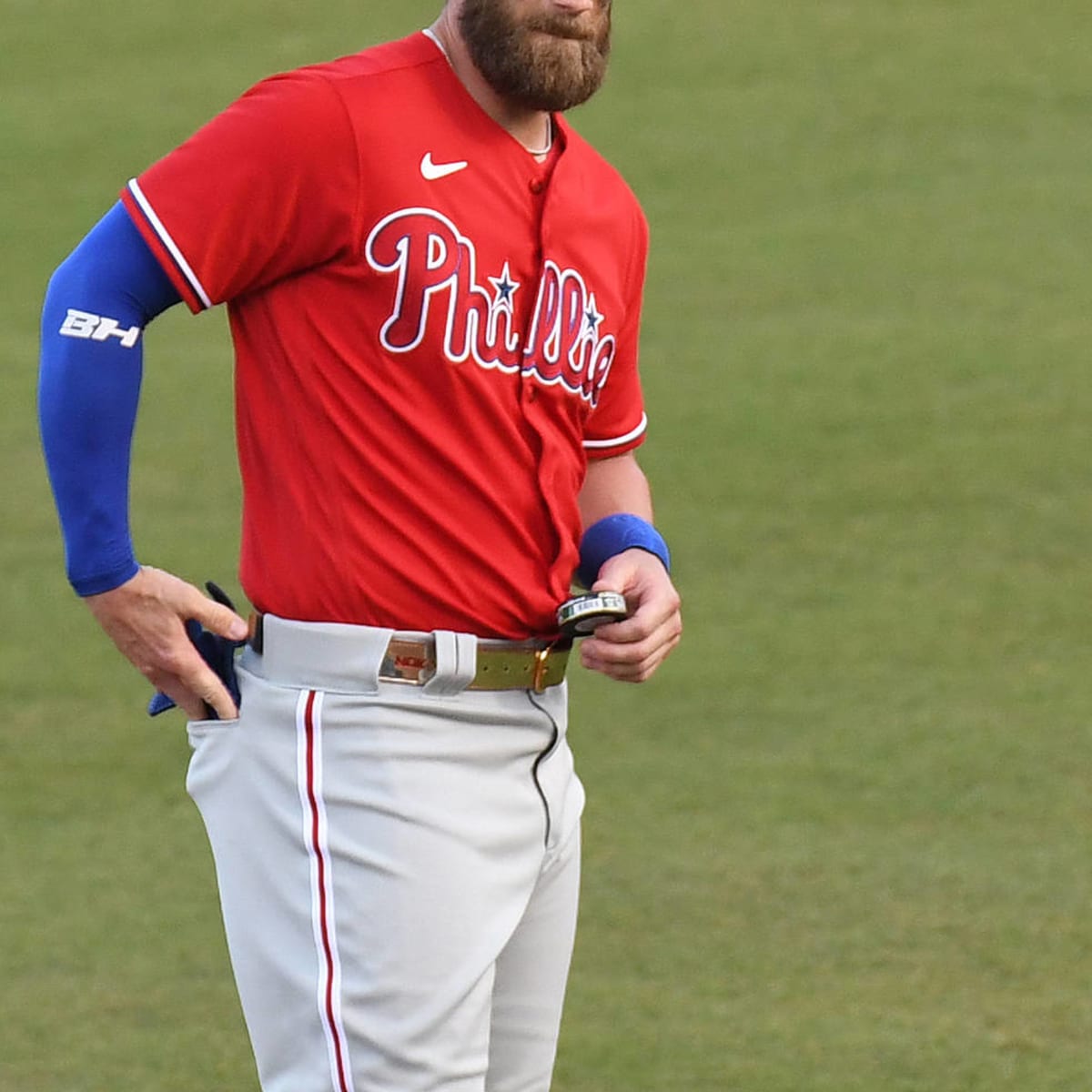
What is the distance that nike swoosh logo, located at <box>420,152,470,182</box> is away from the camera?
2977 mm

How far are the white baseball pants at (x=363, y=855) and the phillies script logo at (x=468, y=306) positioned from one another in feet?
1.27

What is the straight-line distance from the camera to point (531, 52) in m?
3.00

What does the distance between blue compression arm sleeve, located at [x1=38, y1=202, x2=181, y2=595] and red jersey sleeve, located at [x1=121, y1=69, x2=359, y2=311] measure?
5 cm

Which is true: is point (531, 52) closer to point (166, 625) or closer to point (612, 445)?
point (612, 445)

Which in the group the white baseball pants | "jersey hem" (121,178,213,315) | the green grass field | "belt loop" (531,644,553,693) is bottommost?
Answer: the green grass field

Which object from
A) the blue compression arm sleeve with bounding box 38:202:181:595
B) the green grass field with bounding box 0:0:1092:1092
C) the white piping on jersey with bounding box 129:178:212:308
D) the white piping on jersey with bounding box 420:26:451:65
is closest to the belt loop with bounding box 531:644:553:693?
the blue compression arm sleeve with bounding box 38:202:181:595

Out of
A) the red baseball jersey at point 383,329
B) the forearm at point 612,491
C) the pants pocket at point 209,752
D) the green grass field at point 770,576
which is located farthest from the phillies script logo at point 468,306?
the green grass field at point 770,576

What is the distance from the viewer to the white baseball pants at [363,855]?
9.53ft

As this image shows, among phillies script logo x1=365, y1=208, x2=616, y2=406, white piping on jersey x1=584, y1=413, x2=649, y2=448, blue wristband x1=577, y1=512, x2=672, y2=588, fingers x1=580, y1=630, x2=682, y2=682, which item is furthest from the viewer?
white piping on jersey x1=584, y1=413, x2=649, y2=448

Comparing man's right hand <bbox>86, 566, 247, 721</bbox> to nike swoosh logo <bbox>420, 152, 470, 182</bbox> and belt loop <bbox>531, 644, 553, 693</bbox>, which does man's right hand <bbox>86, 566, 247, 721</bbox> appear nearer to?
belt loop <bbox>531, 644, 553, 693</bbox>

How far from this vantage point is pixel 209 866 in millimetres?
5703

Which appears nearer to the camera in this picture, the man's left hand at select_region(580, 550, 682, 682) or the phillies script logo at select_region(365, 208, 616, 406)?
the phillies script logo at select_region(365, 208, 616, 406)

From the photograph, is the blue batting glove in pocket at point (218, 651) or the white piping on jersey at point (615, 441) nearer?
the blue batting glove in pocket at point (218, 651)

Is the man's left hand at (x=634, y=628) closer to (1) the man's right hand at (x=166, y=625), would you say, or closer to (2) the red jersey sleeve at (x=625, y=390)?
(2) the red jersey sleeve at (x=625, y=390)
